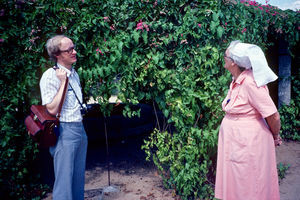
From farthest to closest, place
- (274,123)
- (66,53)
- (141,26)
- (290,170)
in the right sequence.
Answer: (290,170) < (141,26) < (66,53) < (274,123)

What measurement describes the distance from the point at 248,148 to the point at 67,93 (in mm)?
1718

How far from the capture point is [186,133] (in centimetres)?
318

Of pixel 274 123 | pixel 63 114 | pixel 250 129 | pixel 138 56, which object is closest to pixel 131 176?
pixel 138 56

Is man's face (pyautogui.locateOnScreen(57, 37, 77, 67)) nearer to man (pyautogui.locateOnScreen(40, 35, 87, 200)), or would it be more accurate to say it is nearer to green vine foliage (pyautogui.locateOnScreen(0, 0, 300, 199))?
man (pyautogui.locateOnScreen(40, 35, 87, 200))

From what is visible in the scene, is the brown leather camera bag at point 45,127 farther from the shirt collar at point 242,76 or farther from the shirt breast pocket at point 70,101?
the shirt collar at point 242,76

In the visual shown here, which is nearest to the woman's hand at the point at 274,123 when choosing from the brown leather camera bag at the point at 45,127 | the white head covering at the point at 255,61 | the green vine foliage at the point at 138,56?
the white head covering at the point at 255,61

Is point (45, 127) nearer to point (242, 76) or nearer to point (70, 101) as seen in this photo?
point (70, 101)

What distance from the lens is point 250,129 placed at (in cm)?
217

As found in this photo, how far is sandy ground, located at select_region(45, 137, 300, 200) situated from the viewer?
3.73 m

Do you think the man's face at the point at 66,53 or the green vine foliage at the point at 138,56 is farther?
the green vine foliage at the point at 138,56

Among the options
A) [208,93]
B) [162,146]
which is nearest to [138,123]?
[162,146]

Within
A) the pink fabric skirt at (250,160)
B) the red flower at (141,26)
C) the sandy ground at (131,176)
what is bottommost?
the sandy ground at (131,176)

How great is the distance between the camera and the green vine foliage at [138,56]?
2996 millimetres

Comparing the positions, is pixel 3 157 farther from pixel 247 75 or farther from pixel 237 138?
pixel 247 75
